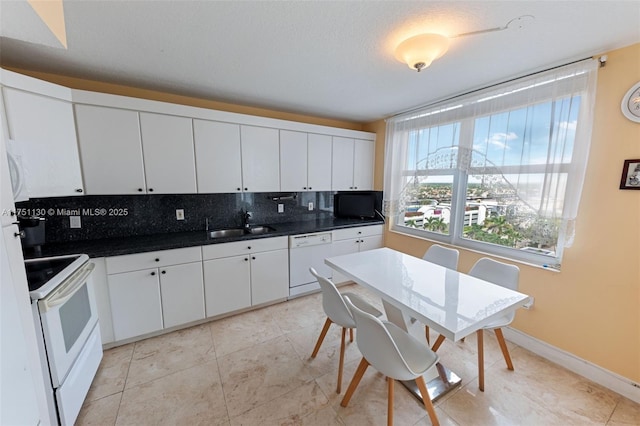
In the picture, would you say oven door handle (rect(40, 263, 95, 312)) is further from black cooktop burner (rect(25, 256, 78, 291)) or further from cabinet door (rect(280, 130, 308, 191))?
cabinet door (rect(280, 130, 308, 191))

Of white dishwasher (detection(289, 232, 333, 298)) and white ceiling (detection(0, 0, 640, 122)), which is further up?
white ceiling (detection(0, 0, 640, 122))

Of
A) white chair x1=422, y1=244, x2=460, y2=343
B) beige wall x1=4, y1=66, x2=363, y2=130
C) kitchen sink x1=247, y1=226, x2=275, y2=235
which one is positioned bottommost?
white chair x1=422, y1=244, x2=460, y2=343

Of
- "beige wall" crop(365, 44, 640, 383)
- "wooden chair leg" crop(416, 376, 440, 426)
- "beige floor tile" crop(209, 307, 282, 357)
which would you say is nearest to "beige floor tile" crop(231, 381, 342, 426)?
"wooden chair leg" crop(416, 376, 440, 426)

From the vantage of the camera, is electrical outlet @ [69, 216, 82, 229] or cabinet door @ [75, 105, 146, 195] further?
electrical outlet @ [69, 216, 82, 229]

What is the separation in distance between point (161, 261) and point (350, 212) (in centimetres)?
246

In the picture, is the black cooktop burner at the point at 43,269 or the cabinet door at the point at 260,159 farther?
the cabinet door at the point at 260,159

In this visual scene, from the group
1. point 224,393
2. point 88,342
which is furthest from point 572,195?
point 88,342

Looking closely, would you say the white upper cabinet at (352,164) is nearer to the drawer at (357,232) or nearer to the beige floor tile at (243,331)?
the drawer at (357,232)

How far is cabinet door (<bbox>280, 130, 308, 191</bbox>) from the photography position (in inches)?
115

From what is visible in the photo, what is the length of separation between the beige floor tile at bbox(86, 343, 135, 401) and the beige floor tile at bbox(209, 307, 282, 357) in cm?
64

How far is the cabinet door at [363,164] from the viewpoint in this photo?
352cm

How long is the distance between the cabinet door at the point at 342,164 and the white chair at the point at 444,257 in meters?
1.54

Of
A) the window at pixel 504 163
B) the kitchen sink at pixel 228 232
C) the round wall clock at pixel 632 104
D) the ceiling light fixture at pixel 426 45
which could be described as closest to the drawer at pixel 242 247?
the kitchen sink at pixel 228 232

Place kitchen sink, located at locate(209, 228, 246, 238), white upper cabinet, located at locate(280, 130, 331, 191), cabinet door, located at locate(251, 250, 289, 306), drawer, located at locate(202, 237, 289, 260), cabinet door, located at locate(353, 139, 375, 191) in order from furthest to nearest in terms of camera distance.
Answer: cabinet door, located at locate(353, 139, 375, 191)
white upper cabinet, located at locate(280, 130, 331, 191)
kitchen sink, located at locate(209, 228, 246, 238)
cabinet door, located at locate(251, 250, 289, 306)
drawer, located at locate(202, 237, 289, 260)
